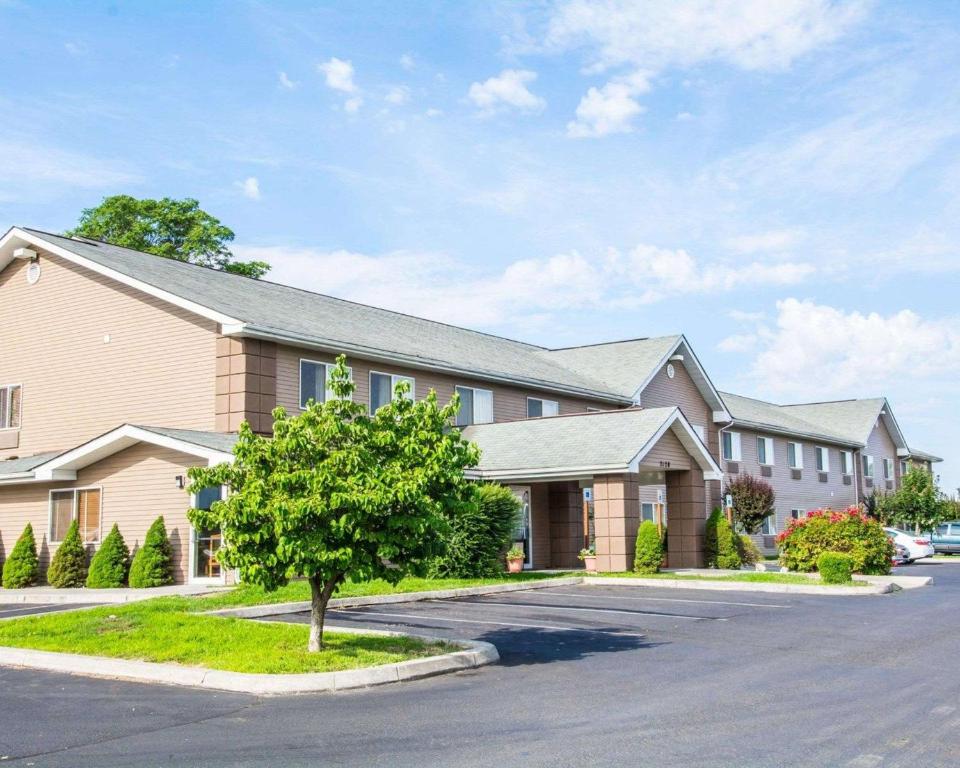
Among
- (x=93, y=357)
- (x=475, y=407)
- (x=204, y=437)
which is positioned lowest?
(x=204, y=437)

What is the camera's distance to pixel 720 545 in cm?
2964

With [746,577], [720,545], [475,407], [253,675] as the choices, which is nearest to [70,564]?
[475,407]

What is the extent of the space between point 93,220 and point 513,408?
27.6 metres

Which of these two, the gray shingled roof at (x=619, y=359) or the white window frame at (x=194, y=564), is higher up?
the gray shingled roof at (x=619, y=359)

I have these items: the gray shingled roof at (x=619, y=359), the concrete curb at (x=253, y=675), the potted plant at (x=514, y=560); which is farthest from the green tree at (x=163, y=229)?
the concrete curb at (x=253, y=675)

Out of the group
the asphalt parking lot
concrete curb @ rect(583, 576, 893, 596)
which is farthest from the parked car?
the asphalt parking lot

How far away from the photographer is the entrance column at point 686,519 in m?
29.4

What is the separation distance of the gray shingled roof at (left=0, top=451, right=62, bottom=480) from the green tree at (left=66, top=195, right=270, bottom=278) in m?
23.2

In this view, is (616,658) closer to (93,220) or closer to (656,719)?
(656,719)

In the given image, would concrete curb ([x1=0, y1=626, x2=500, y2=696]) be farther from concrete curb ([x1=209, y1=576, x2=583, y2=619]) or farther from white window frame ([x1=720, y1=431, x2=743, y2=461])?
white window frame ([x1=720, y1=431, x2=743, y2=461])

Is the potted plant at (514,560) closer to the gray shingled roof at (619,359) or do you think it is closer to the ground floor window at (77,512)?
the ground floor window at (77,512)

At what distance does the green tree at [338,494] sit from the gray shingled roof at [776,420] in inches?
1302

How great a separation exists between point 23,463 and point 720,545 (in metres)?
18.5

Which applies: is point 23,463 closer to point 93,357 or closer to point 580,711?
point 93,357
